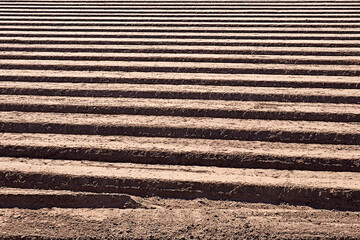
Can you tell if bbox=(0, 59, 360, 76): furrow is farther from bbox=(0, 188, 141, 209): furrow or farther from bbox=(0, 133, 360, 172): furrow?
bbox=(0, 188, 141, 209): furrow

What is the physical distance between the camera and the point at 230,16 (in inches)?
151

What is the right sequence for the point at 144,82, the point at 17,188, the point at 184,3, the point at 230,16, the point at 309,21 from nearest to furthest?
the point at 17,188 < the point at 144,82 < the point at 309,21 < the point at 230,16 < the point at 184,3

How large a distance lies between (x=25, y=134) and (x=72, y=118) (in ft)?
0.92

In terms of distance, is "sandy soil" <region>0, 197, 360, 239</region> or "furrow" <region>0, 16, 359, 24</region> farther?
"furrow" <region>0, 16, 359, 24</region>

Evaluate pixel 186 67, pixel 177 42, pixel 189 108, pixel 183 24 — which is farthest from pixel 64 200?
pixel 183 24

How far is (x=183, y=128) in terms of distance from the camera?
2.15 metres

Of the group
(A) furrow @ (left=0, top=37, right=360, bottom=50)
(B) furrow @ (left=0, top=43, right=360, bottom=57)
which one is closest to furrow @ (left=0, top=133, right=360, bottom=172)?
(B) furrow @ (left=0, top=43, right=360, bottom=57)

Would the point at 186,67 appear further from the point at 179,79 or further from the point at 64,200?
the point at 64,200

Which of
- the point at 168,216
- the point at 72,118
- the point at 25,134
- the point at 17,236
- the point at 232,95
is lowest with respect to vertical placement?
the point at 17,236

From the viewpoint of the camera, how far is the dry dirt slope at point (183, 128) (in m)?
1.67

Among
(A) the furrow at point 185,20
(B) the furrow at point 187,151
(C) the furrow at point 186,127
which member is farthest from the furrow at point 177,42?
(B) the furrow at point 187,151

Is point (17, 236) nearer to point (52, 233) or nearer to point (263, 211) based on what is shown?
point (52, 233)

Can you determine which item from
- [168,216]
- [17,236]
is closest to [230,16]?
[168,216]

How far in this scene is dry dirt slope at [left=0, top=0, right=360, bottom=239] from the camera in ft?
5.46
